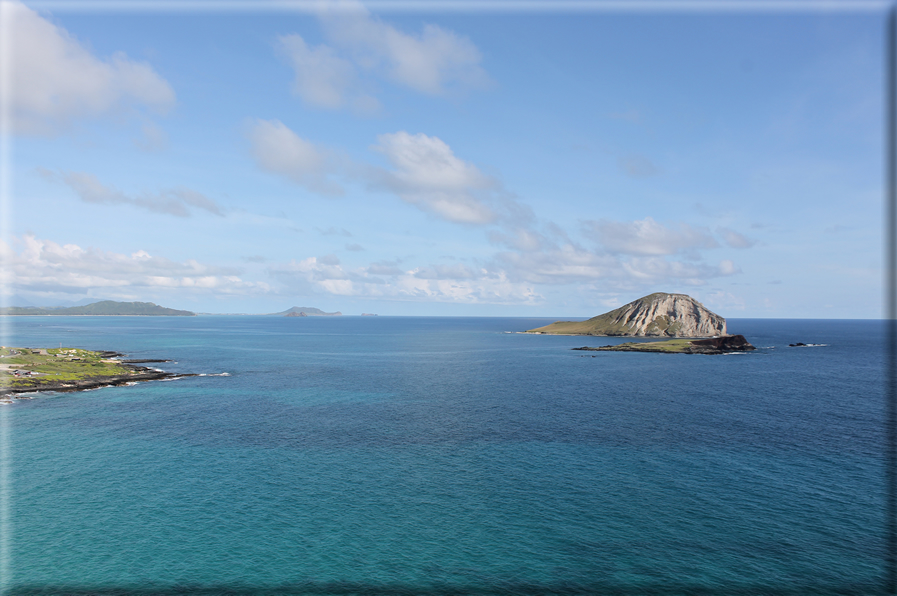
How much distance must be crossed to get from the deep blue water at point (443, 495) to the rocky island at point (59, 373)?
10938 mm

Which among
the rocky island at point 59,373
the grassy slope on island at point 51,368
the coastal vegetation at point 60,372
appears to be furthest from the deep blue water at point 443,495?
the grassy slope on island at point 51,368

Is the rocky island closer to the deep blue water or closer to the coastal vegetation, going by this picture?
the coastal vegetation

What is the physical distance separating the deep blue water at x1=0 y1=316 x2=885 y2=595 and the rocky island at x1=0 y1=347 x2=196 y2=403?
1094cm

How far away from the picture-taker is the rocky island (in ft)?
330

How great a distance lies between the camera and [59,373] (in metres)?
111

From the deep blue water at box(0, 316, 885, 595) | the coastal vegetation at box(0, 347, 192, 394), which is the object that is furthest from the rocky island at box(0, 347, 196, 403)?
the deep blue water at box(0, 316, 885, 595)

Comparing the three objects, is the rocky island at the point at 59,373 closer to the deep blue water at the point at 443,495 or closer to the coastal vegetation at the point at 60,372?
the coastal vegetation at the point at 60,372

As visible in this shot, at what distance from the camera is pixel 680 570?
34.5m

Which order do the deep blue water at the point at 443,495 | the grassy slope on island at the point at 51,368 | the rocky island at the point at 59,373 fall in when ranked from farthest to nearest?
the grassy slope on island at the point at 51,368 → the rocky island at the point at 59,373 → the deep blue water at the point at 443,495

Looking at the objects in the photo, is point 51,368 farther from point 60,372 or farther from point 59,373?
point 59,373

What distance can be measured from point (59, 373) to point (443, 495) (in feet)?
381

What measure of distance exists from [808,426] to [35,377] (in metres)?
162

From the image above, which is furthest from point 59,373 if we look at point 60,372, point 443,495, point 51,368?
point 443,495

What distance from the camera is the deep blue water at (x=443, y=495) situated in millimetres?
34281
